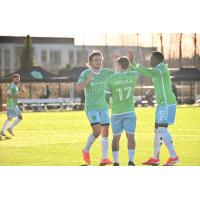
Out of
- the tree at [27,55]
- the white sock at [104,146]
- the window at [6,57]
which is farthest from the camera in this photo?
the tree at [27,55]

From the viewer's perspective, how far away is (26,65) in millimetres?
9648

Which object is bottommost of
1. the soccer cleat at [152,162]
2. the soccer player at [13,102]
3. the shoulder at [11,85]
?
the soccer cleat at [152,162]

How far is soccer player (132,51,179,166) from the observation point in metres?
9.53

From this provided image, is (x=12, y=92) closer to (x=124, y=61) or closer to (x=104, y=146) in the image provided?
(x=104, y=146)

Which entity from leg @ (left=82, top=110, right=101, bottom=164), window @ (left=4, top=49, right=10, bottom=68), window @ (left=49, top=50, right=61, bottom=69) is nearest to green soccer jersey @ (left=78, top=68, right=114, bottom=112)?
leg @ (left=82, top=110, right=101, bottom=164)

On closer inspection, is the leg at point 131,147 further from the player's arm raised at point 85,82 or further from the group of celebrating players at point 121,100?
the player's arm raised at point 85,82

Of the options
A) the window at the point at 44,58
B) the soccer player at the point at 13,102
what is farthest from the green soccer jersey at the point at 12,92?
the window at the point at 44,58

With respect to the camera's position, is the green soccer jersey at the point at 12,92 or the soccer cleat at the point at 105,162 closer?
the soccer cleat at the point at 105,162

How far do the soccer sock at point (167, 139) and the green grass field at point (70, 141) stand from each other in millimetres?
71

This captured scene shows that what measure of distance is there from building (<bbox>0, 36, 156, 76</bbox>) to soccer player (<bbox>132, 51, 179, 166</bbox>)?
202 mm

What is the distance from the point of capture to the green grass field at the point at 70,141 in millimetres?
9422

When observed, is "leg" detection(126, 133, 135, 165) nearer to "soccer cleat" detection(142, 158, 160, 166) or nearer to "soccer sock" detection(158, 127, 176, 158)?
"soccer cleat" detection(142, 158, 160, 166)

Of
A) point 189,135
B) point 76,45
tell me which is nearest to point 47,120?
point 76,45
